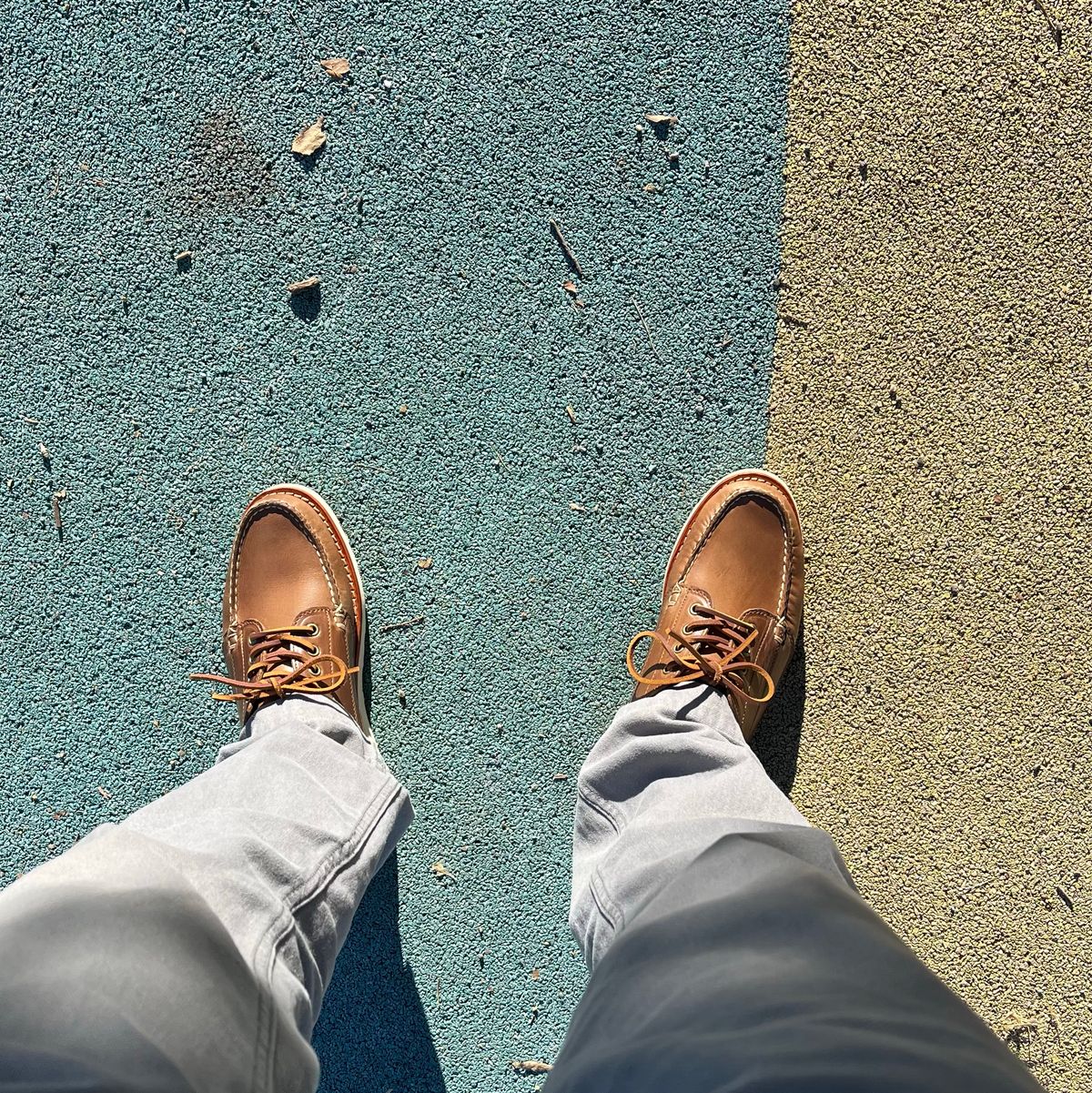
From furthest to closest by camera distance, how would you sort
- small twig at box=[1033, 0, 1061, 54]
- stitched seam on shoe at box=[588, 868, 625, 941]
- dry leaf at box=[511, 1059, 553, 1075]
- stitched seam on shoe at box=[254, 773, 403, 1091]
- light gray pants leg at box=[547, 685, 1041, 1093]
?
1. dry leaf at box=[511, 1059, 553, 1075]
2. small twig at box=[1033, 0, 1061, 54]
3. stitched seam on shoe at box=[588, 868, 625, 941]
4. stitched seam on shoe at box=[254, 773, 403, 1091]
5. light gray pants leg at box=[547, 685, 1041, 1093]

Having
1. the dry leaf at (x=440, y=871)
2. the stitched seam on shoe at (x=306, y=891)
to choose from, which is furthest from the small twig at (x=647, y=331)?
the dry leaf at (x=440, y=871)

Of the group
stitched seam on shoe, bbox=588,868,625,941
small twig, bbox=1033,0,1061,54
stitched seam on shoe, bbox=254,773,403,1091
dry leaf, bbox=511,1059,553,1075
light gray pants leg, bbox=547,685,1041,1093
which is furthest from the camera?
dry leaf, bbox=511,1059,553,1075

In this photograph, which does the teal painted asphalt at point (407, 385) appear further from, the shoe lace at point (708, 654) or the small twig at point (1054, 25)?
the small twig at point (1054, 25)

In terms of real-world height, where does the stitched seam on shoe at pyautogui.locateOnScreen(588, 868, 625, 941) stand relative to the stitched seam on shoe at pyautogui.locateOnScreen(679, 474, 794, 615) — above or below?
below

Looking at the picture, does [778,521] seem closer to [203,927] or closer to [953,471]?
[953,471]

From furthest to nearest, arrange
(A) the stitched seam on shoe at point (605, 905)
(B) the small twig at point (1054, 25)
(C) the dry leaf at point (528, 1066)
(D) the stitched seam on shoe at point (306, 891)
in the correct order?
(C) the dry leaf at point (528, 1066)
(B) the small twig at point (1054, 25)
(A) the stitched seam on shoe at point (605, 905)
(D) the stitched seam on shoe at point (306, 891)

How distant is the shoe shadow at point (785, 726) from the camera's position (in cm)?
132

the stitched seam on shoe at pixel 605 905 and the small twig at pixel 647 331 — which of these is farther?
the small twig at pixel 647 331

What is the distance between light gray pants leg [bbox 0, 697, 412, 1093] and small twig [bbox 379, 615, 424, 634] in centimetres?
21

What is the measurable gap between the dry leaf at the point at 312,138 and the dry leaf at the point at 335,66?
0.07m

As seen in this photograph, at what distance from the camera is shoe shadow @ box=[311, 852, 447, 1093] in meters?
1.33

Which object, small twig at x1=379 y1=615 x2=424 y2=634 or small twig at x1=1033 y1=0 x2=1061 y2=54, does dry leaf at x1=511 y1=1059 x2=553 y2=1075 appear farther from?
small twig at x1=1033 y1=0 x2=1061 y2=54

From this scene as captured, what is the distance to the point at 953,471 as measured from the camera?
50.1 inches

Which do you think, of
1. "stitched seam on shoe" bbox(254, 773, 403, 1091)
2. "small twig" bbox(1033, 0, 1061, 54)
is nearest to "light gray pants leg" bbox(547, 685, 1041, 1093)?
"stitched seam on shoe" bbox(254, 773, 403, 1091)
